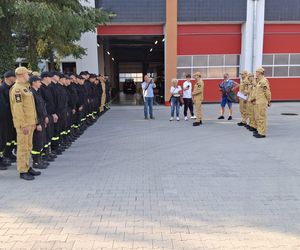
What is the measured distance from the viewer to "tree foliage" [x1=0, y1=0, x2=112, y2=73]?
34.2 feet

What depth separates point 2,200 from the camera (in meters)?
5.48

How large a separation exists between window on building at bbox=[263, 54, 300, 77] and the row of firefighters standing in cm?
1358

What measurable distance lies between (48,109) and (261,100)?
5.69m

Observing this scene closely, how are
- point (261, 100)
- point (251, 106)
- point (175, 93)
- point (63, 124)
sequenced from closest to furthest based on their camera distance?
point (63, 124) < point (261, 100) < point (251, 106) < point (175, 93)

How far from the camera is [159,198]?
5.45m

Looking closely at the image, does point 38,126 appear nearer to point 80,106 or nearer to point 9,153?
point 9,153

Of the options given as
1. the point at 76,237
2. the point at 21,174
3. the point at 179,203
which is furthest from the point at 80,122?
the point at 76,237

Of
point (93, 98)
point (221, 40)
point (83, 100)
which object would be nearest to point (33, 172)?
point (83, 100)

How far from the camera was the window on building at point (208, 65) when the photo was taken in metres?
20.5

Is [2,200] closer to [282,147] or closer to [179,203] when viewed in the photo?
[179,203]

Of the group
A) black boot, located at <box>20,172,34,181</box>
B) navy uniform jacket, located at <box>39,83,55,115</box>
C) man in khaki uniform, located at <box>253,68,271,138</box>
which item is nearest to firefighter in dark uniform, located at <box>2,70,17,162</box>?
navy uniform jacket, located at <box>39,83,55,115</box>

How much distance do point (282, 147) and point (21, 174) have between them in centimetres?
599

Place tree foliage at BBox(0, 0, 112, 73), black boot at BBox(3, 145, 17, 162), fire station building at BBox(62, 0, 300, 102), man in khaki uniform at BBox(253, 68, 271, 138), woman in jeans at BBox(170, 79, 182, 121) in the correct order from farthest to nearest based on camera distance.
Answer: fire station building at BBox(62, 0, 300, 102), woman in jeans at BBox(170, 79, 182, 121), tree foliage at BBox(0, 0, 112, 73), man in khaki uniform at BBox(253, 68, 271, 138), black boot at BBox(3, 145, 17, 162)

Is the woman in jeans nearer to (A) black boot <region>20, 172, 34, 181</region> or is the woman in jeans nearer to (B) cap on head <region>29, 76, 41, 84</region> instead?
(B) cap on head <region>29, 76, 41, 84</region>
